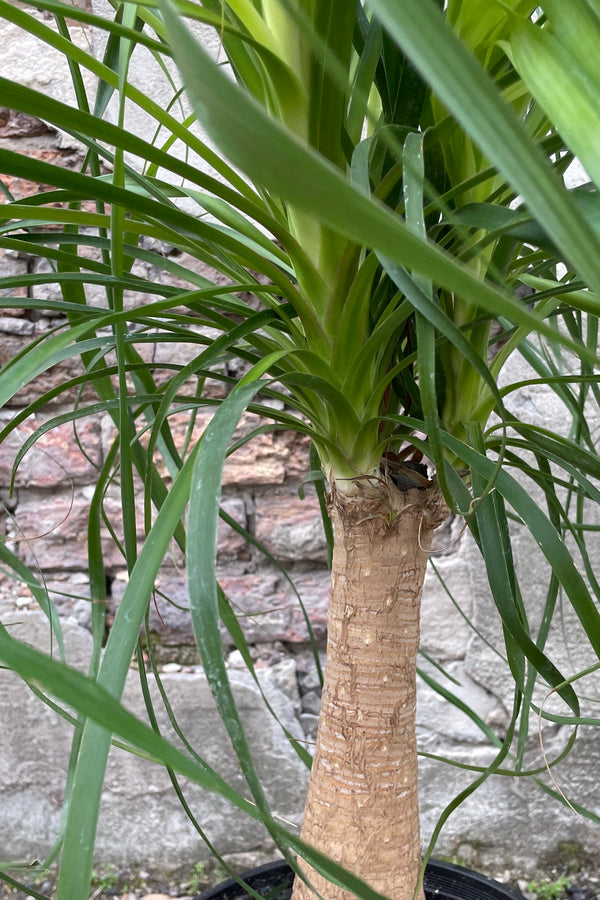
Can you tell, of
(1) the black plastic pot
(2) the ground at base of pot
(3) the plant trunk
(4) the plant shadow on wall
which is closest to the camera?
(4) the plant shadow on wall

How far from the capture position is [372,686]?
1.68ft

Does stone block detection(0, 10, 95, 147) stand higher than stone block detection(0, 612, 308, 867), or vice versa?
stone block detection(0, 10, 95, 147)

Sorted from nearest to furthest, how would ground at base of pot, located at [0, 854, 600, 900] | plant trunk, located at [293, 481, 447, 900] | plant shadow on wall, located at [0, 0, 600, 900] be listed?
1. plant shadow on wall, located at [0, 0, 600, 900]
2. plant trunk, located at [293, 481, 447, 900]
3. ground at base of pot, located at [0, 854, 600, 900]

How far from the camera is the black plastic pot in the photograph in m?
0.75

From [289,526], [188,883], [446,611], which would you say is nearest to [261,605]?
[289,526]

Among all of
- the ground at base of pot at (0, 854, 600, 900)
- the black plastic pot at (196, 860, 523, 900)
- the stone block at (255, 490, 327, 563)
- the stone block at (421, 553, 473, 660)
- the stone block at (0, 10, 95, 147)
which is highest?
the stone block at (0, 10, 95, 147)

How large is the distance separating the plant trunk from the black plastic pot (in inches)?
10.6

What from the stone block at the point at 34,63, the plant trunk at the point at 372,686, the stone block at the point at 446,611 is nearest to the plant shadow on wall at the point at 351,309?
the plant trunk at the point at 372,686

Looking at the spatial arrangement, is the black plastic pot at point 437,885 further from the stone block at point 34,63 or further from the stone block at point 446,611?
the stone block at point 34,63

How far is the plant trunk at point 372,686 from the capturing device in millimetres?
503

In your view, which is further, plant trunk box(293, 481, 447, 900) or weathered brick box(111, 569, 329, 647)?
weathered brick box(111, 569, 329, 647)

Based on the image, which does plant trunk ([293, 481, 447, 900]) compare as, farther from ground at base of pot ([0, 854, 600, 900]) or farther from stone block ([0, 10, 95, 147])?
stone block ([0, 10, 95, 147])

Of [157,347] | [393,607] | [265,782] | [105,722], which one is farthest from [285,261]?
[265,782]

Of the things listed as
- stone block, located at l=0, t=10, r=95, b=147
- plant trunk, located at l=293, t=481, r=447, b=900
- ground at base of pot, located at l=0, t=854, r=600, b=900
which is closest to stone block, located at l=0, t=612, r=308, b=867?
ground at base of pot, located at l=0, t=854, r=600, b=900
